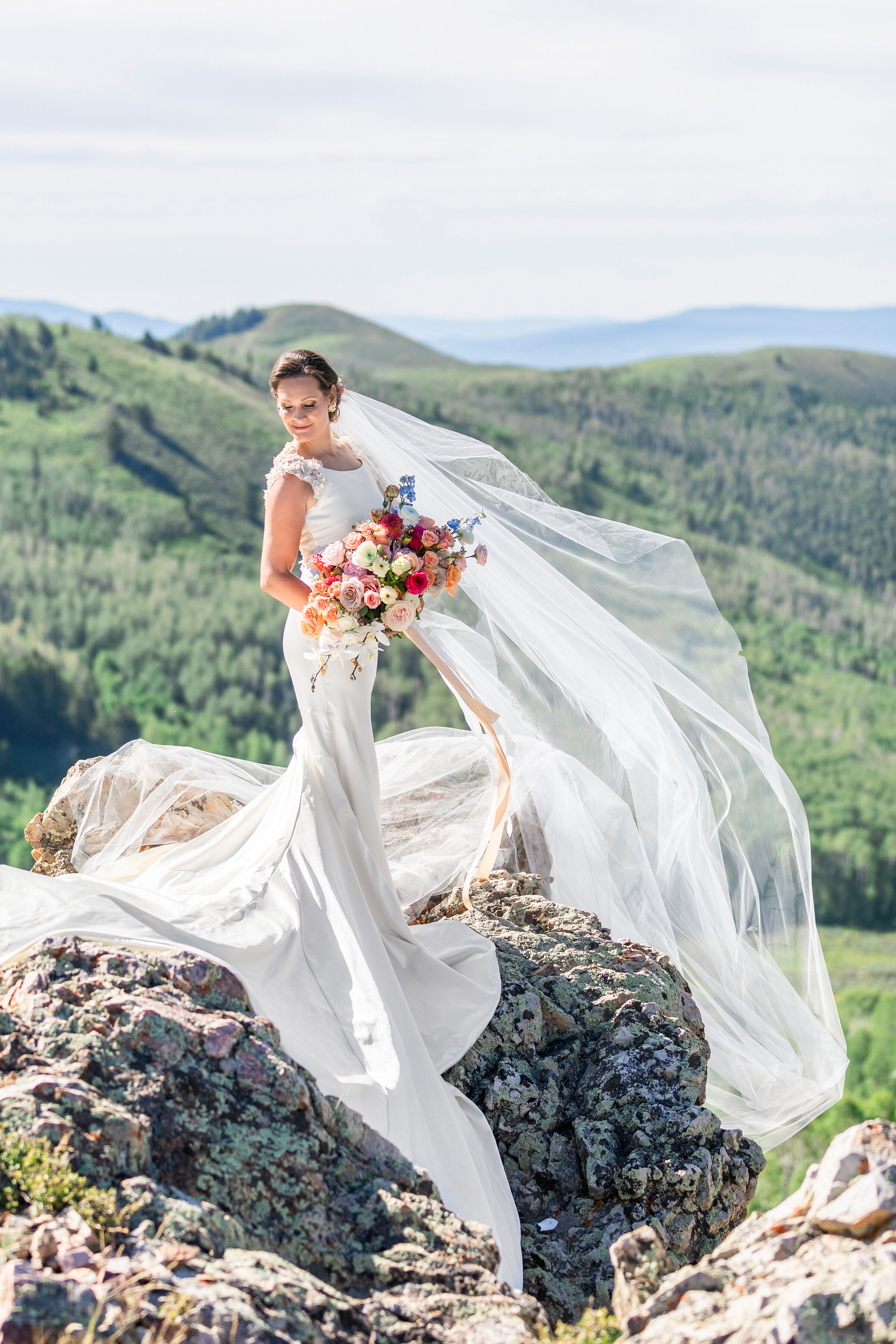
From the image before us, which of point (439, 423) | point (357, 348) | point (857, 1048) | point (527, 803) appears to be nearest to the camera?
point (527, 803)

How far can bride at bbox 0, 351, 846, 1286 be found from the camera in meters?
5.08

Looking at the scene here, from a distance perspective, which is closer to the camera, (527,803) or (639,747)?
(639,747)

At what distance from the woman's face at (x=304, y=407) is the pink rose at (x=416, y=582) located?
2.99 feet

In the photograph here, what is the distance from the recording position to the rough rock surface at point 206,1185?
2.88 meters

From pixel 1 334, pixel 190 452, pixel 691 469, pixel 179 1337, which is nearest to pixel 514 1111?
pixel 179 1337

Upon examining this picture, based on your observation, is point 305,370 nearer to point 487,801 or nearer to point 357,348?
point 487,801

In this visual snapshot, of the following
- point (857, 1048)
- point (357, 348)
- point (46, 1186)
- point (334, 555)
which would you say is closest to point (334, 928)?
point (334, 555)

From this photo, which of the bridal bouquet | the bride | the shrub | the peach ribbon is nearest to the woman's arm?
the bride

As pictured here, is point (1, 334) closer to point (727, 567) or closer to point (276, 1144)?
point (727, 567)

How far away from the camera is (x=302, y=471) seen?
5.56 metres

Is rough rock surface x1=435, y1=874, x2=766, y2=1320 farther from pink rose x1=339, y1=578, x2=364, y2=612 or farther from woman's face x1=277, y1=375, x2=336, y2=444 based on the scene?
woman's face x1=277, y1=375, x2=336, y2=444

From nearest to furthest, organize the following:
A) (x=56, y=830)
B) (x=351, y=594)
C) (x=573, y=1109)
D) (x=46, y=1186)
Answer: (x=46, y=1186)
(x=573, y=1109)
(x=351, y=594)
(x=56, y=830)

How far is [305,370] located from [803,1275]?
14.0 feet

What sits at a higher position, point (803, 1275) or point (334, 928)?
point (803, 1275)
